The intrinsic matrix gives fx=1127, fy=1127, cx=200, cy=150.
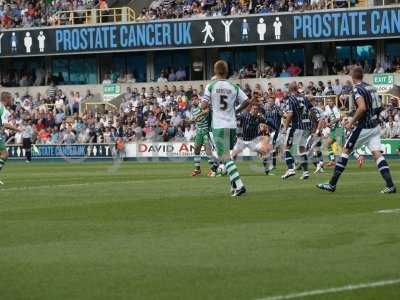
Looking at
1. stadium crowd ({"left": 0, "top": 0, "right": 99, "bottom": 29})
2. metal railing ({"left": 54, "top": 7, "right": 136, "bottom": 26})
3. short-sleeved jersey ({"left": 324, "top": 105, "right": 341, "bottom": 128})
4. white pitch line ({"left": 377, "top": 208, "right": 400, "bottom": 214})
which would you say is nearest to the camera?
white pitch line ({"left": 377, "top": 208, "right": 400, "bottom": 214})

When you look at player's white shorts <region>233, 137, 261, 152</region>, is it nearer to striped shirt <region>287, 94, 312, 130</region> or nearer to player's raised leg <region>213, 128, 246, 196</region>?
striped shirt <region>287, 94, 312, 130</region>

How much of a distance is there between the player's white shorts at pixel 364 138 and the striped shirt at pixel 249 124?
11362 mm

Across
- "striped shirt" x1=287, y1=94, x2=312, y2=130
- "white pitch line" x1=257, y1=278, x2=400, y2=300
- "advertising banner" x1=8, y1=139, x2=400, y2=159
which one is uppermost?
"striped shirt" x1=287, y1=94, x2=312, y2=130

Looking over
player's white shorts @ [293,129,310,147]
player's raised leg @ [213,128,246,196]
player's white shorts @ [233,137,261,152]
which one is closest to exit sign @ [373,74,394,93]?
player's white shorts @ [233,137,261,152]

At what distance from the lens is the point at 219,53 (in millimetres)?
55594

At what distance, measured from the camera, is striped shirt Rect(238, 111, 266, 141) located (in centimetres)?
3066

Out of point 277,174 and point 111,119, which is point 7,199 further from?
point 111,119

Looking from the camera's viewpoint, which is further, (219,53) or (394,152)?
(219,53)

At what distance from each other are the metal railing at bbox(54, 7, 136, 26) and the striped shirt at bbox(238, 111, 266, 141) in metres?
25.0

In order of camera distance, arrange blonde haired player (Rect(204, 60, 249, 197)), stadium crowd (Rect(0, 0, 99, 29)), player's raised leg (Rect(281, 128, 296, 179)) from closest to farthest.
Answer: blonde haired player (Rect(204, 60, 249, 197)) < player's raised leg (Rect(281, 128, 296, 179)) < stadium crowd (Rect(0, 0, 99, 29))

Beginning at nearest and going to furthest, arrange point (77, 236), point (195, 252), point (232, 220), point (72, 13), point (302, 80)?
point (195, 252), point (77, 236), point (232, 220), point (302, 80), point (72, 13)

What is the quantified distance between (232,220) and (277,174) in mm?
13550

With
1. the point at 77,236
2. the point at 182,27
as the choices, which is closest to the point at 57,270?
the point at 77,236

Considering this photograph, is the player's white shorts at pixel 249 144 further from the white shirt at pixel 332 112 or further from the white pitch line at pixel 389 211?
the white pitch line at pixel 389 211
